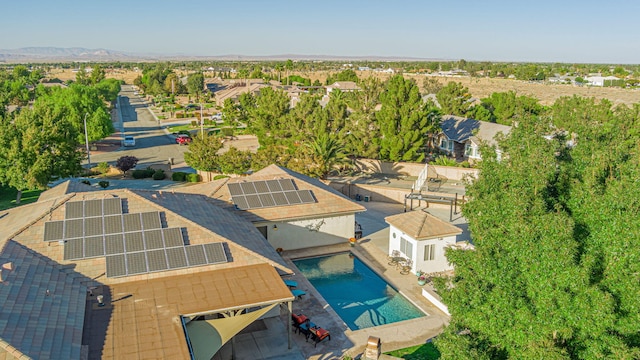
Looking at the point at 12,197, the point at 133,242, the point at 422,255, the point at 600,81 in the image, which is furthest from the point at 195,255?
the point at 600,81

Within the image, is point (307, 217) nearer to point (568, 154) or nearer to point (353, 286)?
point (353, 286)

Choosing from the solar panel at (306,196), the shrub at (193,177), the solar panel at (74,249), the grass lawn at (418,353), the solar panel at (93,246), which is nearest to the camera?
the grass lawn at (418,353)

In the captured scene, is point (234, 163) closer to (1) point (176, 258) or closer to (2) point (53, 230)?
(2) point (53, 230)

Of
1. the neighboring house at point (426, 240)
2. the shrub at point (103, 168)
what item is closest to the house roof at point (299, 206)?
the neighboring house at point (426, 240)

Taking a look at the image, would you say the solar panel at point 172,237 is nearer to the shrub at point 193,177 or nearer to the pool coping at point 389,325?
the pool coping at point 389,325

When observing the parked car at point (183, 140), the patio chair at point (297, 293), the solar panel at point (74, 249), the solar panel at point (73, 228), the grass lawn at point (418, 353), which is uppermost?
the solar panel at point (73, 228)

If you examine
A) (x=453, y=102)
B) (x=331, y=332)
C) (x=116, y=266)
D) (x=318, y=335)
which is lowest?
(x=331, y=332)
